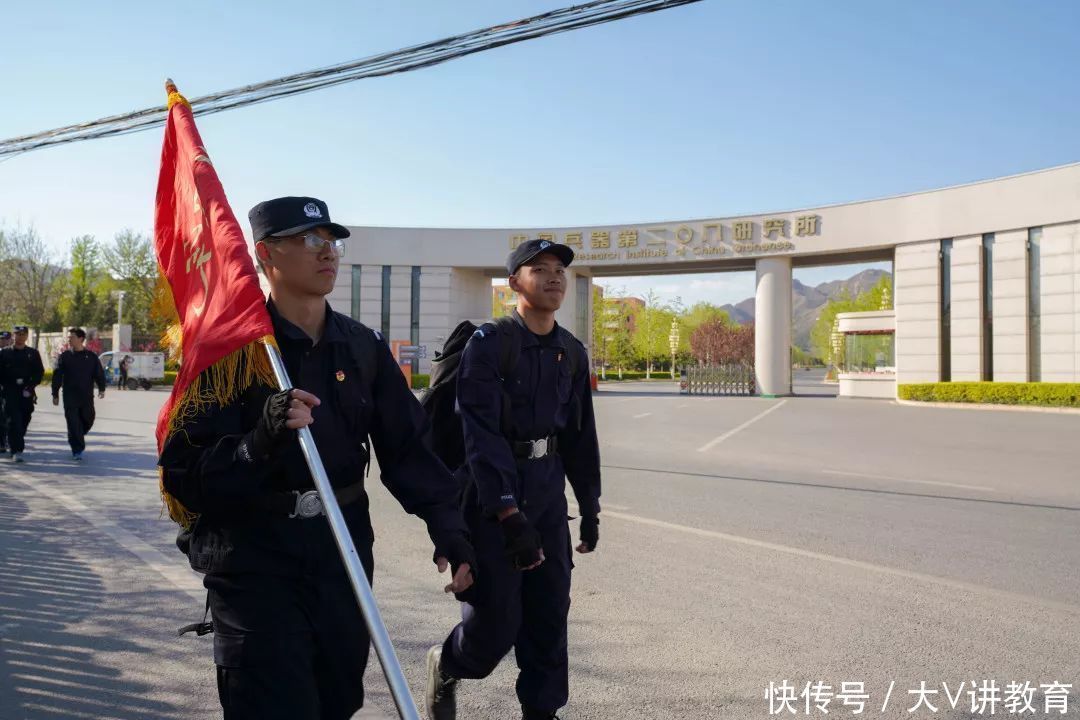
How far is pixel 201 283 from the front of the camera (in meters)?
2.74

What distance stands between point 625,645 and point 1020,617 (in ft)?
7.44

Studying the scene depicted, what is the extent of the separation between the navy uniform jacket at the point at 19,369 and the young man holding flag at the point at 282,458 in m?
10.6

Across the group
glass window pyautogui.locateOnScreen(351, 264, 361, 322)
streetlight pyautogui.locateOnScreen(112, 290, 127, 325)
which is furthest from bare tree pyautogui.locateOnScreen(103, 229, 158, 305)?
glass window pyautogui.locateOnScreen(351, 264, 361, 322)

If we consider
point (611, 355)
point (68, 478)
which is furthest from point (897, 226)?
point (611, 355)

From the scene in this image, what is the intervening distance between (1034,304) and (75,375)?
2830cm

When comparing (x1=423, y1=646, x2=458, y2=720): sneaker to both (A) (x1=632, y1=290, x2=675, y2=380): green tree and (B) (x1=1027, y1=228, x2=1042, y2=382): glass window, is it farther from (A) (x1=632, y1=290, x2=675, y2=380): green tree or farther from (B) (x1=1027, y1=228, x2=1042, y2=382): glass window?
(A) (x1=632, y1=290, x2=675, y2=380): green tree

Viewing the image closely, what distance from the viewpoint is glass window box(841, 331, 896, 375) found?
111 ft

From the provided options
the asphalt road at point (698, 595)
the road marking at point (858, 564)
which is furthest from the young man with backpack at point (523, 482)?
the road marking at point (858, 564)

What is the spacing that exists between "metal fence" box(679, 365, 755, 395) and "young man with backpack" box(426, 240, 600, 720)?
1380 inches

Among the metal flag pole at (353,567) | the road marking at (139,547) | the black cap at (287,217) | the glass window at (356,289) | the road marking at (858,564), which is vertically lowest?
the road marking at (858,564)

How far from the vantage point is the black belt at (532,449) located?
323 centimetres

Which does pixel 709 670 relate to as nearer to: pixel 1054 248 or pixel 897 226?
pixel 1054 248

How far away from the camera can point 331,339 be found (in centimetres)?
248

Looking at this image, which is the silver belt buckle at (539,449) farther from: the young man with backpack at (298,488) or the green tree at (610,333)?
the green tree at (610,333)
